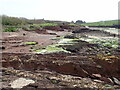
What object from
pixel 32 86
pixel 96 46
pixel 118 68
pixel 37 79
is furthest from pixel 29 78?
pixel 96 46

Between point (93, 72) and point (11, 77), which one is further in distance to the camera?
point (93, 72)

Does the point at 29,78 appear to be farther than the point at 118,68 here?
No

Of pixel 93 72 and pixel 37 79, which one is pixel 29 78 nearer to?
pixel 37 79

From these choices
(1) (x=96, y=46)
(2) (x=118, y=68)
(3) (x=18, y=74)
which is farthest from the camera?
(1) (x=96, y=46)

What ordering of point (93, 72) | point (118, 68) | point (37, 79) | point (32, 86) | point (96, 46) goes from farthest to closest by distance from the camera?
point (96, 46) < point (118, 68) < point (93, 72) < point (37, 79) < point (32, 86)

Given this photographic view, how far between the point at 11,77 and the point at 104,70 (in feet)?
15.2

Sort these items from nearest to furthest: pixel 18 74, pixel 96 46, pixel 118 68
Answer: pixel 18 74 < pixel 118 68 < pixel 96 46

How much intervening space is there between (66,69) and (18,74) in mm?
2576

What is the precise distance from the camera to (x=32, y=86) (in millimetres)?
5906

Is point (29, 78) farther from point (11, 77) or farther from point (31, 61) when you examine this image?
point (31, 61)

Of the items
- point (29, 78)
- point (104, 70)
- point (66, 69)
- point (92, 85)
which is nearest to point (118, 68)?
point (104, 70)

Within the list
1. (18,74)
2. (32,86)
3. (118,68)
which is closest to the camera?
(32,86)

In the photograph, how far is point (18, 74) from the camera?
7023 millimetres

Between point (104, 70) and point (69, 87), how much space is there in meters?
3.60
